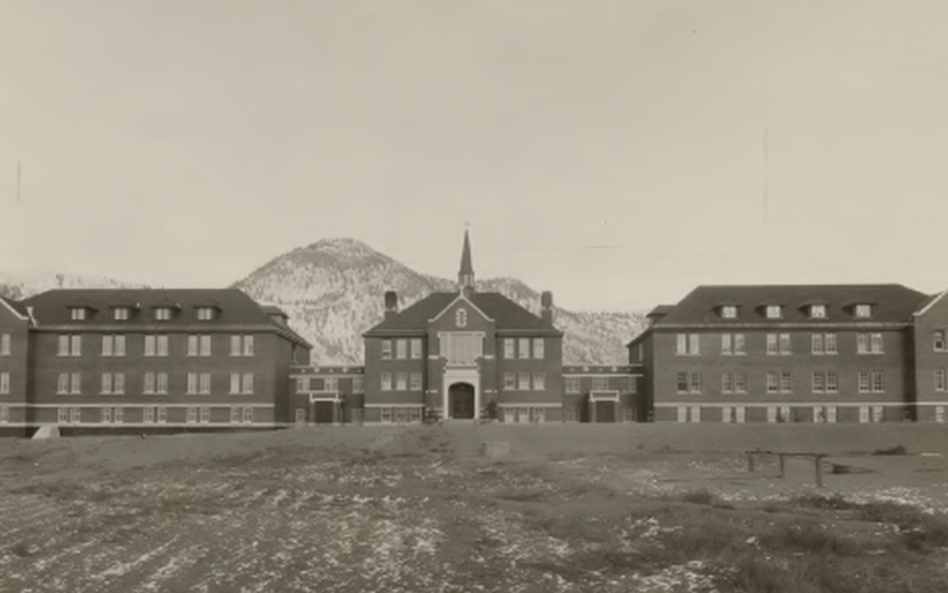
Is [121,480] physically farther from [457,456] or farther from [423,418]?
[423,418]

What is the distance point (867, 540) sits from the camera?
23.5m

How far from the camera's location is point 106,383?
81875mm

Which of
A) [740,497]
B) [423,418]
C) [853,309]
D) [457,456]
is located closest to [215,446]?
[457,456]

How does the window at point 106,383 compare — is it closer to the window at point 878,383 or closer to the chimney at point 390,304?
the chimney at point 390,304

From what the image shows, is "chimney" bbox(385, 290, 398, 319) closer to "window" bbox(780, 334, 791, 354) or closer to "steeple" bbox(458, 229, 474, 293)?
"steeple" bbox(458, 229, 474, 293)

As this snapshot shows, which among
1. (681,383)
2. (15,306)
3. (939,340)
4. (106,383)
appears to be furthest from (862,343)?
(15,306)

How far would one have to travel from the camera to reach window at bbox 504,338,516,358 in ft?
268

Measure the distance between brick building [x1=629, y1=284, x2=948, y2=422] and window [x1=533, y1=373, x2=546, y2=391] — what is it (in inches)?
328

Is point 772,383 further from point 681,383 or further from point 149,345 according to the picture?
point 149,345

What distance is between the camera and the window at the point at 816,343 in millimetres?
80688

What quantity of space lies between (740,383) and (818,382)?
Answer: 5.81m

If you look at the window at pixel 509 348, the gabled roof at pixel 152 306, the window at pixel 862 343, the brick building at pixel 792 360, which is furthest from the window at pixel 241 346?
the window at pixel 862 343

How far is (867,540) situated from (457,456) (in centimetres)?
2978

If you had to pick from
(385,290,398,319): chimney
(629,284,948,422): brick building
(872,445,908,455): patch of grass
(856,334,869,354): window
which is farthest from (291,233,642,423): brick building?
(872,445,908,455): patch of grass
